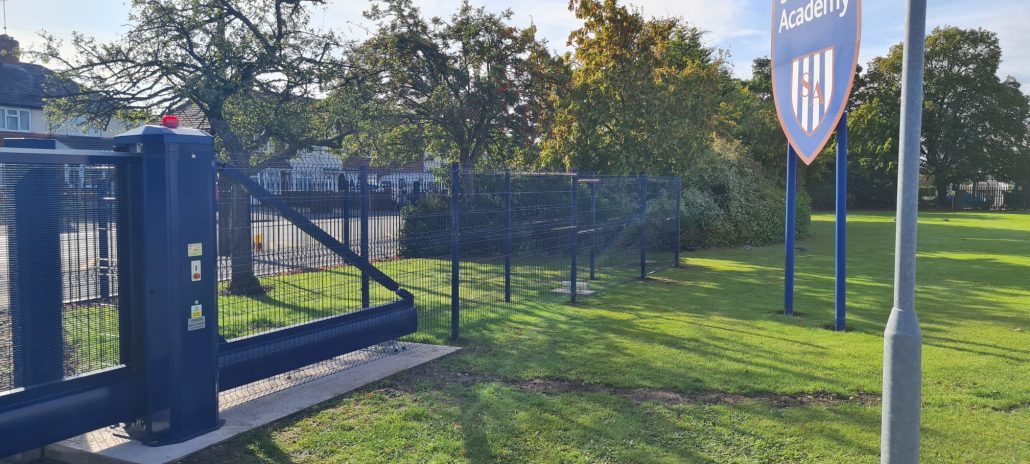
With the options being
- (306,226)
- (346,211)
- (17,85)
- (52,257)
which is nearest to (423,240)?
(346,211)

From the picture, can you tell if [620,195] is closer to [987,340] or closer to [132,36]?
[987,340]

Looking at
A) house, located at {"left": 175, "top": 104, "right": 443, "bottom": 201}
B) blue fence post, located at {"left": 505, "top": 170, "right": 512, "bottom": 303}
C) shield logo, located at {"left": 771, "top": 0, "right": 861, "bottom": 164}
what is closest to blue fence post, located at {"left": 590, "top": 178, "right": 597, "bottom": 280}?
blue fence post, located at {"left": 505, "top": 170, "right": 512, "bottom": 303}

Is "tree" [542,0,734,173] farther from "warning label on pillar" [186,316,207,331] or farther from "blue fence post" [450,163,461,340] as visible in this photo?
"warning label on pillar" [186,316,207,331]

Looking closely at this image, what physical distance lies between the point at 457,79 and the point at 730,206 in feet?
29.3

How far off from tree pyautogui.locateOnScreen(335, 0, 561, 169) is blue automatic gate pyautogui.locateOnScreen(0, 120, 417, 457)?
11410mm

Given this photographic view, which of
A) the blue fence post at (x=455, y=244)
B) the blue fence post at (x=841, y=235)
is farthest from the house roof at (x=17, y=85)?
the blue fence post at (x=841, y=235)

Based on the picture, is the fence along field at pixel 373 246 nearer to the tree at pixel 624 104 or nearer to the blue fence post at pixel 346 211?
the blue fence post at pixel 346 211

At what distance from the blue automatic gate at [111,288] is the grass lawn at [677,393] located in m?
0.65

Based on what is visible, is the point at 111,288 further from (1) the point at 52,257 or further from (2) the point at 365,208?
(2) the point at 365,208

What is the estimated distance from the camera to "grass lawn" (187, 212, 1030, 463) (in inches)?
199

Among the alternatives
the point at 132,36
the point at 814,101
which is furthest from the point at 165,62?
the point at 814,101

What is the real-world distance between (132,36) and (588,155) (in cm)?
1091

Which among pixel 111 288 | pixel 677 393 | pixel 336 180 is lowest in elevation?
pixel 677 393

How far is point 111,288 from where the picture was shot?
503 centimetres
